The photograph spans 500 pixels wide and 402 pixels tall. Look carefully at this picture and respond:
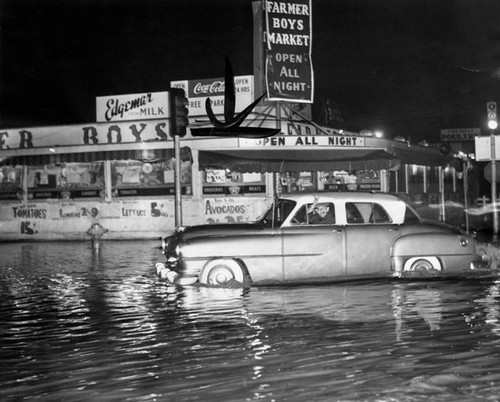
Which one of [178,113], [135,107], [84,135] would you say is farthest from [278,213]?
[135,107]

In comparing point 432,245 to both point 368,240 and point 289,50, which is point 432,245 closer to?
point 368,240

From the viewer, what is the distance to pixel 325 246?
11328 millimetres

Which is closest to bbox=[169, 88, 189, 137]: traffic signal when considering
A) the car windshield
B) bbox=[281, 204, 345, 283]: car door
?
the car windshield

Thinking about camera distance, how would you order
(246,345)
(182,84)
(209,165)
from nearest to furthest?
(246,345) → (209,165) → (182,84)

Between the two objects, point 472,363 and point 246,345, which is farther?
point 246,345

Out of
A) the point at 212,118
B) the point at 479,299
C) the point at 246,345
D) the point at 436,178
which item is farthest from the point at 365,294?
the point at 436,178

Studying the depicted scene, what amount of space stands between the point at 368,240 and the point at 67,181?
1664 cm

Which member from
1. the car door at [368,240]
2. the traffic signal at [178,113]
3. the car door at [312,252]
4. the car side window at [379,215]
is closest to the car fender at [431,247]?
the car door at [368,240]

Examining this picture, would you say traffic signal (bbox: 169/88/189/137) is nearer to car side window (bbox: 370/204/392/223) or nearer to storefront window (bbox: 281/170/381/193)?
car side window (bbox: 370/204/392/223)

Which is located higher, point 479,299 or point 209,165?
point 209,165

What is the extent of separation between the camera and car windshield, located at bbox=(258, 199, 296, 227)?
37.7 ft

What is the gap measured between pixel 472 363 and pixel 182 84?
2880cm

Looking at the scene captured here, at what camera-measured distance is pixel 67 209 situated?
84.3 feet

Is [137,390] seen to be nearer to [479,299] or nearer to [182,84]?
[479,299]
